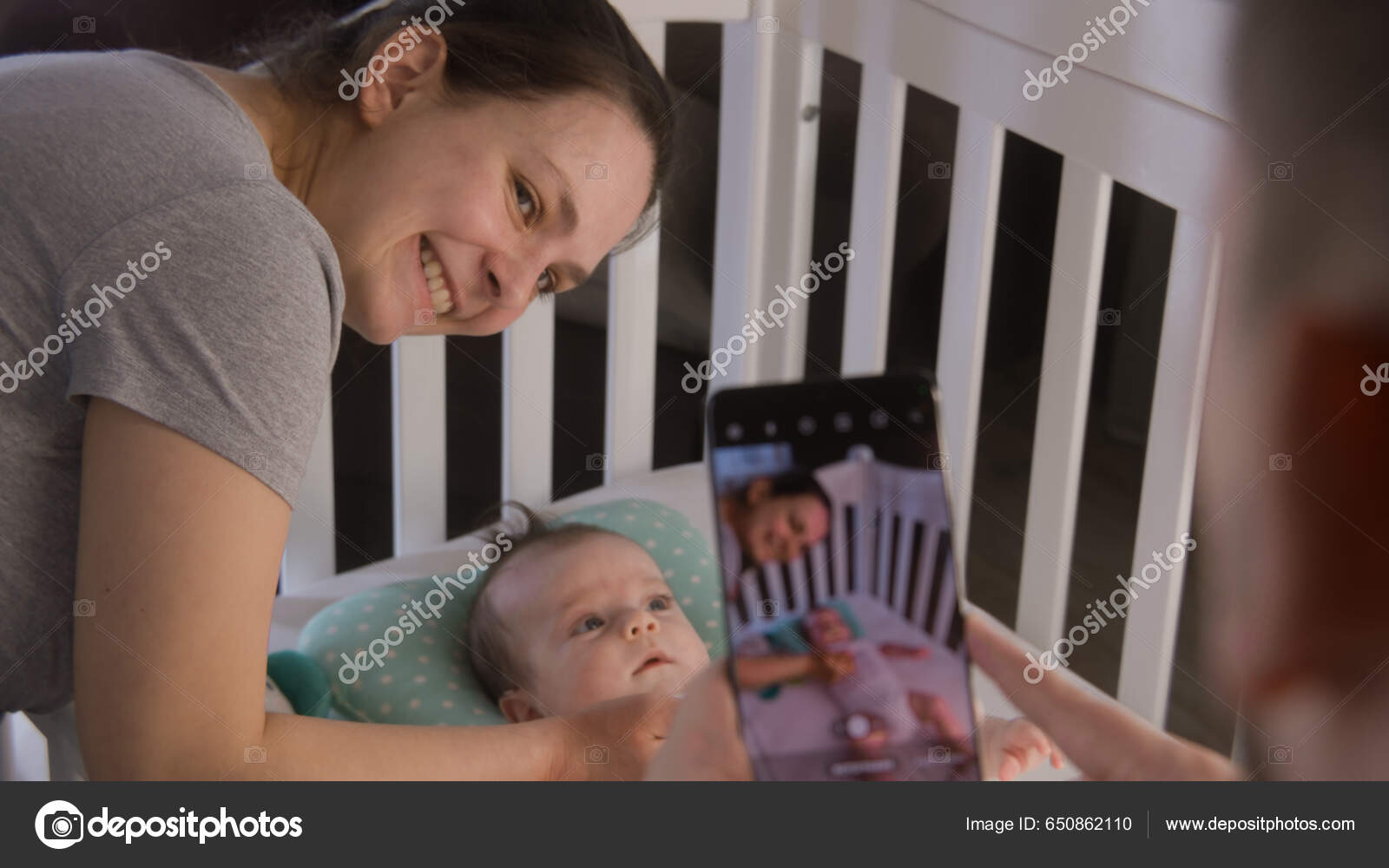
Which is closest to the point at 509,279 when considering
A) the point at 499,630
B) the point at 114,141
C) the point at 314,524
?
the point at 114,141

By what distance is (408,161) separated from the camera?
0.57m

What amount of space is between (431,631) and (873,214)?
464 mm

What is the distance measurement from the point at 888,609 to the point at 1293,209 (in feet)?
1.00

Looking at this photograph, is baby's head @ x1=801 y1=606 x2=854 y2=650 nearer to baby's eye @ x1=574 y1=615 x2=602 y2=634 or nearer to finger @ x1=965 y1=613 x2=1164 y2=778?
finger @ x1=965 y1=613 x2=1164 y2=778

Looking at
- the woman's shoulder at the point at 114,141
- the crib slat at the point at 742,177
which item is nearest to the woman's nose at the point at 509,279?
the woman's shoulder at the point at 114,141

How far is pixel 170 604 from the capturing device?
15.7 inches

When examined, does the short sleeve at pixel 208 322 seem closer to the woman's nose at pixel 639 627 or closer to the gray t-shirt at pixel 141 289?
the gray t-shirt at pixel 141 289

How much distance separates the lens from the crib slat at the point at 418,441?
3.10 feet

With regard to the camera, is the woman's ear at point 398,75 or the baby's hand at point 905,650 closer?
the baby's hand at point 905,650

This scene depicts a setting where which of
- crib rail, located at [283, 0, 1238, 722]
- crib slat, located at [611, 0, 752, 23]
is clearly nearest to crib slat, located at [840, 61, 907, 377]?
crib rail, located at [283, 0, 1238, 722]

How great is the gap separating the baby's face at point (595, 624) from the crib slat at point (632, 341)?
0.58ft
